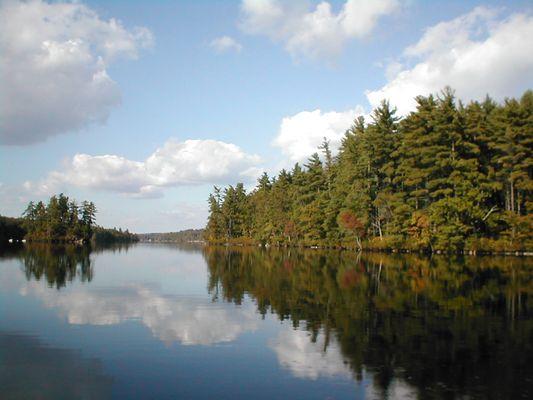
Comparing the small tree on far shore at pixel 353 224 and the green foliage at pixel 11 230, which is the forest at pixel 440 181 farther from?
the green foliage at pixel 11 230

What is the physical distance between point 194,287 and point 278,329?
37.5 feet

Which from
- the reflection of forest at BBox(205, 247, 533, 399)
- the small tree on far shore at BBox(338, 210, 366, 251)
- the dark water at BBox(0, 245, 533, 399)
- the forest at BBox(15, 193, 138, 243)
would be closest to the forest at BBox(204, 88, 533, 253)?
the small tree on far shore at BBox(338, 210, 366, 251)

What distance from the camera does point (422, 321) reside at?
13.8 m

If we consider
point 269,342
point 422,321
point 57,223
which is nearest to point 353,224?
point 422,321

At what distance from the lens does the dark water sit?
8133mm

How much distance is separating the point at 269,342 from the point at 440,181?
4058cm

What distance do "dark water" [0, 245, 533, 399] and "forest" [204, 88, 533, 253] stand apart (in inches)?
1013

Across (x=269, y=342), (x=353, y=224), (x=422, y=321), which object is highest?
(x=353, y=224)

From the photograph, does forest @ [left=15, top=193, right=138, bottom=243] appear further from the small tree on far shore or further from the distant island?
the small tree on far shore

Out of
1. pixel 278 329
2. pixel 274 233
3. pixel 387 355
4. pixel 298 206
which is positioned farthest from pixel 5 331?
pixel 274 233

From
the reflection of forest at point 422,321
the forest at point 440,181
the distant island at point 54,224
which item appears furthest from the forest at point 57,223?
the reflection of forest at point 422,321

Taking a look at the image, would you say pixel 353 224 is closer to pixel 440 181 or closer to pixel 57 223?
pixel 440 181

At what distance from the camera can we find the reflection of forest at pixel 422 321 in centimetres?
864

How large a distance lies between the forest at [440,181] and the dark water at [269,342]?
25.7m
